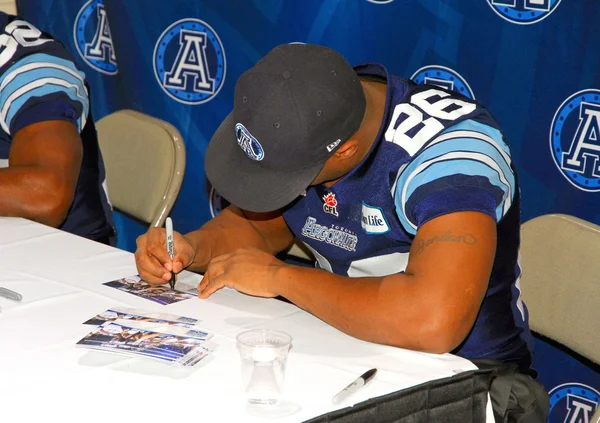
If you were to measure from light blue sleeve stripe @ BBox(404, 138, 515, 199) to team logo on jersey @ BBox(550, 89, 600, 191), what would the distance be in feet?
3.14

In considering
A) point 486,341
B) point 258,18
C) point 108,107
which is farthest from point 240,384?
point 108,107

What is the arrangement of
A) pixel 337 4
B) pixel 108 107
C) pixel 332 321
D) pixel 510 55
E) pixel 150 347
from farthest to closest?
pixel 108 107
pixel 337 4
pixel 510 55
pixel 332 321
pixel 150 347

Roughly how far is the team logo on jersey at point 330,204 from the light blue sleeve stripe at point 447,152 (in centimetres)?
23

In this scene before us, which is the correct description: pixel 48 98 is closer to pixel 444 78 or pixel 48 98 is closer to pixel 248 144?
pixel 248 144

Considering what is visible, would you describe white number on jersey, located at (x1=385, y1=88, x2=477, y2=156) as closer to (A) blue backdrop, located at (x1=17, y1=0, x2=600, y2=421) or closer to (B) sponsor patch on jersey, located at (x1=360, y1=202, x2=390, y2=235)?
(B) sponsor patch on jersey, located at (x1=360, y1=202, x2=390, y2=235)

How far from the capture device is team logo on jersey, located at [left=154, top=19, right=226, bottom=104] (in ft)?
10.6

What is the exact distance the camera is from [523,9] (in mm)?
2525

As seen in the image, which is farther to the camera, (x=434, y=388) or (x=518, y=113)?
(x=518, y=113)

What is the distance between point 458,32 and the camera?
2.64 m

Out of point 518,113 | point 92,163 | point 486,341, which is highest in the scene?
point 518,113

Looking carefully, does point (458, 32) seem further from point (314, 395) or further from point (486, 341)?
point (314, 395)

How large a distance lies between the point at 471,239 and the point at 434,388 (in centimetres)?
29

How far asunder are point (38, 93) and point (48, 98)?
33 millimetres

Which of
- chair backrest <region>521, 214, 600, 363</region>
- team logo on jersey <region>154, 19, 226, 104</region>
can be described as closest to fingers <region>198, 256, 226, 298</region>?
chair backrest <region>521, 214, 600, 363</region>
